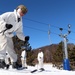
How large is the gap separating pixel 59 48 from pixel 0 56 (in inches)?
1440

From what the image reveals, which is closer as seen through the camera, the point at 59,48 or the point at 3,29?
the point at 3,29

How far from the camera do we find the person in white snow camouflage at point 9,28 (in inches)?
197

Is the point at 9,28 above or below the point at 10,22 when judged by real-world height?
below

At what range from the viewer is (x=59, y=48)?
135ft

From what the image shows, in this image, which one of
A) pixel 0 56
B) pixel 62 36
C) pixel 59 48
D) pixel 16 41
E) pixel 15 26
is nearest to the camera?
pixel 0 56

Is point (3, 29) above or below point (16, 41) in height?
below

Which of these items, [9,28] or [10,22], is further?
[10,22]

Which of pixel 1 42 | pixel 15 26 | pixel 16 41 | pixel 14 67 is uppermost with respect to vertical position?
pixel 16 41

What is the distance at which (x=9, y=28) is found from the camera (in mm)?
4953

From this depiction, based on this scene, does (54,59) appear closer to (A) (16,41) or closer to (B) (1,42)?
(A) (16,41)

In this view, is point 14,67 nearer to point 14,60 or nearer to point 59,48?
point 14,60

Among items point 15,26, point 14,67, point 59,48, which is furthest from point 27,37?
point 59,48

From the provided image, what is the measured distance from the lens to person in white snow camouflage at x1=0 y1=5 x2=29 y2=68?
5004mm

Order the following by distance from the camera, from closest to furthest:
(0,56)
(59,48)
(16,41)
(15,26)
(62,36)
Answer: (0,56)
(15,26)
(62,36)
(16,41)
(59,48)
